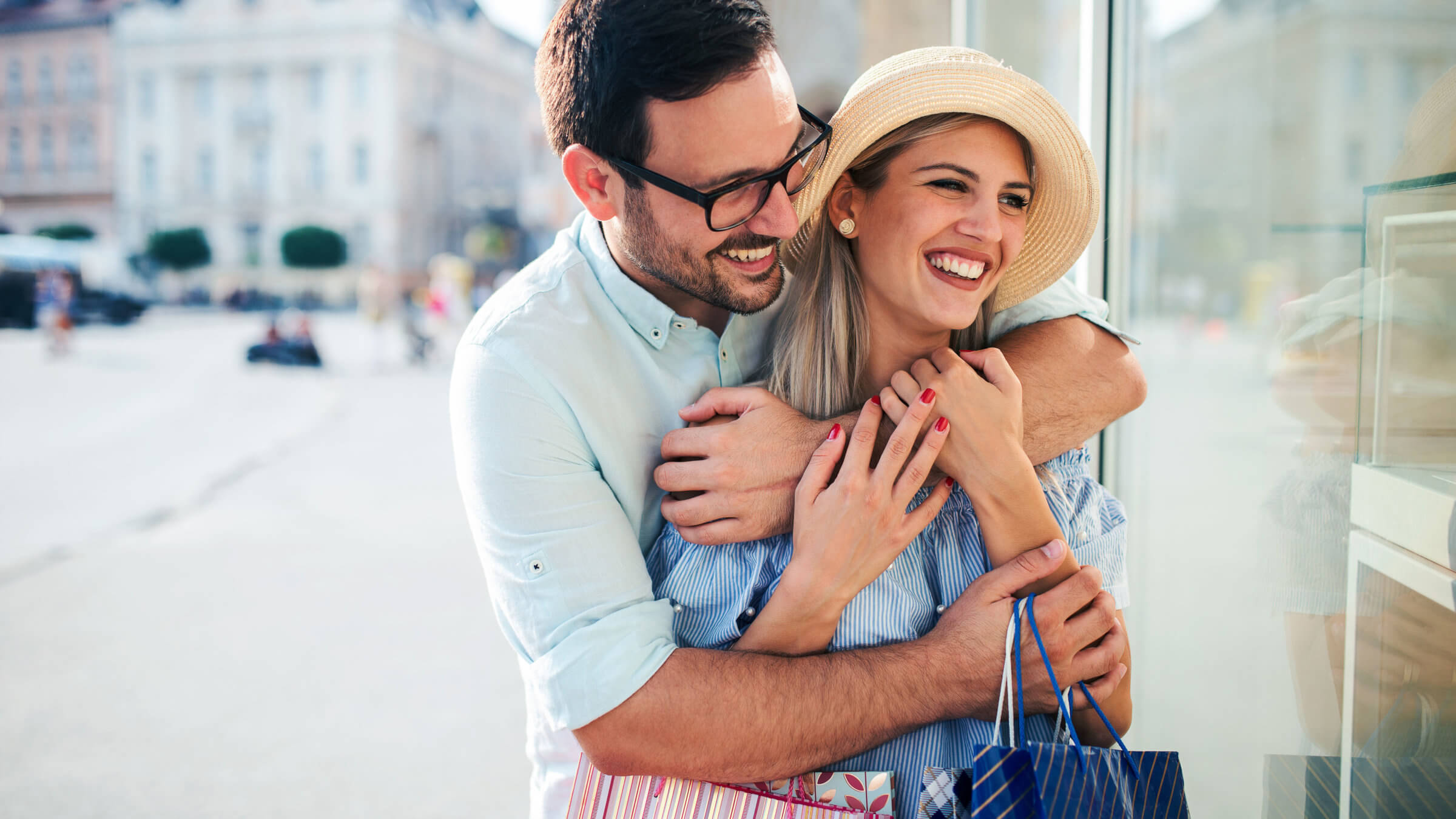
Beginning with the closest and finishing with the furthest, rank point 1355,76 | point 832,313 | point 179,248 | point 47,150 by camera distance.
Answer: point 1355,76 < point 832,313 < point 47,150 < point 179,248

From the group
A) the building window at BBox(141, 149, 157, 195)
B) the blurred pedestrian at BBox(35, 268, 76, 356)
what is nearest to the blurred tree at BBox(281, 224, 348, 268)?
the building window at BBox(141, 149, 157, 195)

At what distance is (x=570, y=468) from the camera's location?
1.42 m

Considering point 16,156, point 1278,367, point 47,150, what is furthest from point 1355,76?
point 16,156

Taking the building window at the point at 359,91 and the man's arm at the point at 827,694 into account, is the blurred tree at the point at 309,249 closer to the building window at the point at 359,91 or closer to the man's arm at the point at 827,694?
the building window at the point at 359,91

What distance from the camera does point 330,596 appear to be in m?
4.63

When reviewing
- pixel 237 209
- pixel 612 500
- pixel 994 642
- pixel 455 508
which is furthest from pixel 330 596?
pixel 237 209

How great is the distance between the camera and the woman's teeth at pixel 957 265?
5.24ft

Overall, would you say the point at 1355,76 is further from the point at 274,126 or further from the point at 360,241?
the point at 274,126

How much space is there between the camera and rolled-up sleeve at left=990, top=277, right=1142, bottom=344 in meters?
1.76

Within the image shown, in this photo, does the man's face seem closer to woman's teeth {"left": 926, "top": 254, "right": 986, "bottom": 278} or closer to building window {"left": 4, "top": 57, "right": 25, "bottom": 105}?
woman's teeth {"left": 926, "top": 254, "right": 986, "bottom": 278}

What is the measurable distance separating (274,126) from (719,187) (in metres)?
48.2

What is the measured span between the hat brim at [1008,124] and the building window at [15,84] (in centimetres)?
4635

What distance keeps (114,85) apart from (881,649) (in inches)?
1962

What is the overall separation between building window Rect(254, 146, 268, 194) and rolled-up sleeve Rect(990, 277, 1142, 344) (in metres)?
48.1
